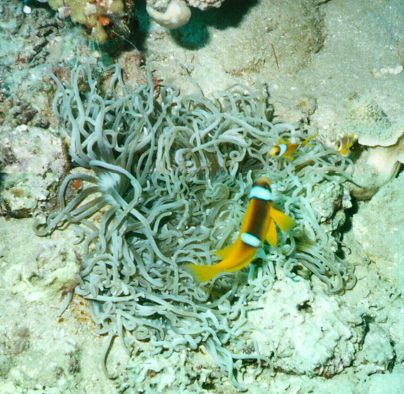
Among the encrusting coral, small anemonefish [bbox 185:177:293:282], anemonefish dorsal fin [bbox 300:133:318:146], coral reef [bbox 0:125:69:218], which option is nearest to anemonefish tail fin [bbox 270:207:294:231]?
small anemonefish [bbox 185:177:293:282]

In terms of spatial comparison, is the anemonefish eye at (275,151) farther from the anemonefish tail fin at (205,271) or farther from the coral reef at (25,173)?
the coral reef at (25,173)

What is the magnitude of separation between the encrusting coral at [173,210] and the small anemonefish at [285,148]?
0.06m

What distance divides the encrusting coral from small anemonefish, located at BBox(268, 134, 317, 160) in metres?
0.06

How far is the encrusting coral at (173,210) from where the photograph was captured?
9.37 ft

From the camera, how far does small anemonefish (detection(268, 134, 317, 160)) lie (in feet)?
10.4

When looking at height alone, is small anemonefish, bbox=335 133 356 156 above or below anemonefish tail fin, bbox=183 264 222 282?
above

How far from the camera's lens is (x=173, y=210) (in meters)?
3.06

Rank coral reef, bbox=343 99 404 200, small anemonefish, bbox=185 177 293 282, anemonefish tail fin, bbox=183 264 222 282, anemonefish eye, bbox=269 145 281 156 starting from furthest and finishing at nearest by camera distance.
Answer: coral reef, bbox=343 99 404 200 → anemonefish eye, bbox=269 145 281 156 → anemonefish tail fin, bbox=183 264 222 282 → small anemonefish, bbox=185 177 293 282

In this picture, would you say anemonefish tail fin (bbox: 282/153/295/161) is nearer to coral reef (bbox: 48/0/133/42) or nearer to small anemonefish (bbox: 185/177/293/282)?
small anemonefish (bbox: 185/177/293/282)

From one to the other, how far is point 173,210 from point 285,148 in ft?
3.07

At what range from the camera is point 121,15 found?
3.44 meters

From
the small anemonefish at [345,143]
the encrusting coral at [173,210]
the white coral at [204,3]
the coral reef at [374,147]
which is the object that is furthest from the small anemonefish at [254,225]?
the white coral at [204,3]

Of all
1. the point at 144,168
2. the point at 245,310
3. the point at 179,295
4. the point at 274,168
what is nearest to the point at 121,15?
the point at 144,168

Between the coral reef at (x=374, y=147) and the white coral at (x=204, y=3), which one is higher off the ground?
the white coral at (x=204, y=3)
